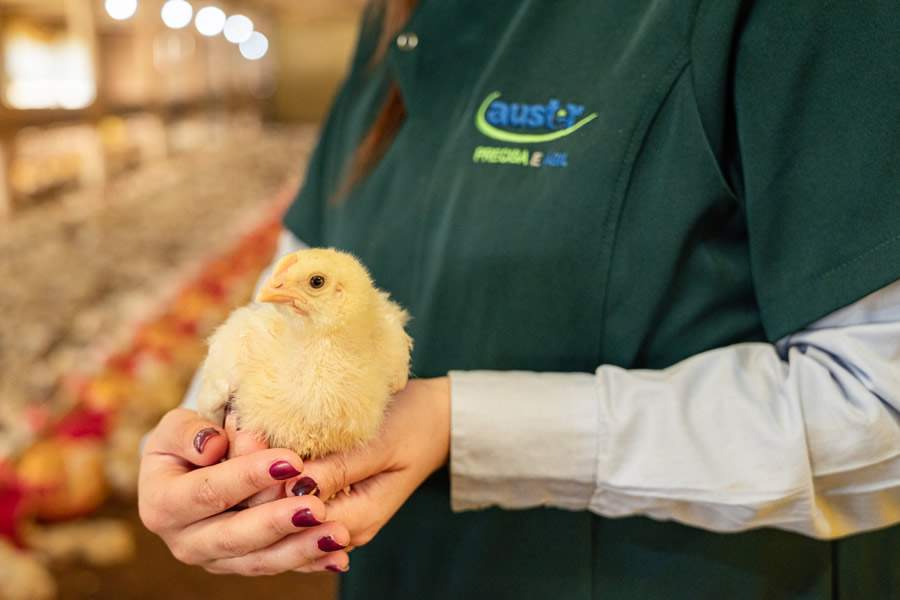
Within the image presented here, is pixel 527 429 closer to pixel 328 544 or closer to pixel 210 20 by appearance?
pixel 328 544

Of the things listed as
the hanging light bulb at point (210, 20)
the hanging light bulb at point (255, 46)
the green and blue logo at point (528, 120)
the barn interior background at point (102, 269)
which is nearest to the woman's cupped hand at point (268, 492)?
the green and blue logo at point (528, 120)

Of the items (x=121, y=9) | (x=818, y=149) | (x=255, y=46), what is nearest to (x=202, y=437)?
(x=818, y=149)

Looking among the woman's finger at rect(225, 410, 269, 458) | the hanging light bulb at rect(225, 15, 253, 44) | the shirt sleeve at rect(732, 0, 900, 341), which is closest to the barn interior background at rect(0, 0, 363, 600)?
the hanging light bulb at rect(225, 15, 253, 44)

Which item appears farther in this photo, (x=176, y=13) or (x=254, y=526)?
(x=176, y=13)

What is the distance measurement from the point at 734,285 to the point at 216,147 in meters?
4.12

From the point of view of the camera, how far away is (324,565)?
0.55 metres

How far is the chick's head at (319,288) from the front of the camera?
0.54 m

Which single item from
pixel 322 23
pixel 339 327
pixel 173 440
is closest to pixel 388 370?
pixel 339 327

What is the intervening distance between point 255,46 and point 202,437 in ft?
20.5

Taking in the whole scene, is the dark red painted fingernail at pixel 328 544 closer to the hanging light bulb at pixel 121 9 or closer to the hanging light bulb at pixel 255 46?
the hanging light bulb at pixel 121 9

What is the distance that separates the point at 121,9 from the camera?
99.3 inches

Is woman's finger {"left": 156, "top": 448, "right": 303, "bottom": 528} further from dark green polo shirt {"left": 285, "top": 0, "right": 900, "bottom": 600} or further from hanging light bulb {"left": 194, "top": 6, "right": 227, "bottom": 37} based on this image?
hanging light bulb {"left": 194, "top": 6, "right": 227, "bottom": 37}

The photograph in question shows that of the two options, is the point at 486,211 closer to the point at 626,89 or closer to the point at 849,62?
the point at 626,89

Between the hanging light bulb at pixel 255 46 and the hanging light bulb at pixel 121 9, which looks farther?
the hanging light bulb at pixel 255 46
